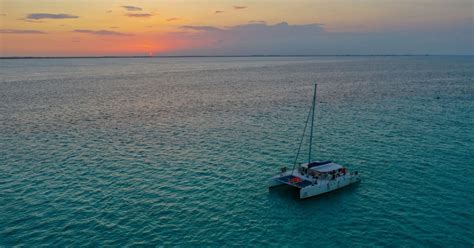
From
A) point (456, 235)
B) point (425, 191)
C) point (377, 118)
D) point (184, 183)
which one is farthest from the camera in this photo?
point (377, 118)

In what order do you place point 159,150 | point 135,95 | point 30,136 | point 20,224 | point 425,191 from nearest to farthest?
point 20,224 < point 425,191 < point 159,150 < point 30,136 < point 135,95

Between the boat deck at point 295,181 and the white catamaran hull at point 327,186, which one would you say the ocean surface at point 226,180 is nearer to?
the white catamaran hull at point 327,186

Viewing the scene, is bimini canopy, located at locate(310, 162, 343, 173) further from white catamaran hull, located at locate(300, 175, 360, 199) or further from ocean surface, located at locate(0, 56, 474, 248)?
ocean surface, located at locate(0, 56, 474, 248)

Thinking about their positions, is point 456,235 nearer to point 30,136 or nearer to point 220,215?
point 220,215

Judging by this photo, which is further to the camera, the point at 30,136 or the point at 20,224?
the point at 30,136

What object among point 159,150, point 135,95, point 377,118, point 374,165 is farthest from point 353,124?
point 135,95

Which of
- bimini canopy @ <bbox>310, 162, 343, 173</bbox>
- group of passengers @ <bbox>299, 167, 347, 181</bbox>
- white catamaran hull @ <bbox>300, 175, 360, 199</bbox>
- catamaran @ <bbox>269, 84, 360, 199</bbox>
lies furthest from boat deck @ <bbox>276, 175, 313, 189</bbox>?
bimini canopy @ <bbox>310, 162, 343, 173</bbox>

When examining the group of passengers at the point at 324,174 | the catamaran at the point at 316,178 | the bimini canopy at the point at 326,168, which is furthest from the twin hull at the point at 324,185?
the bimini canopy at the point at 326,168
